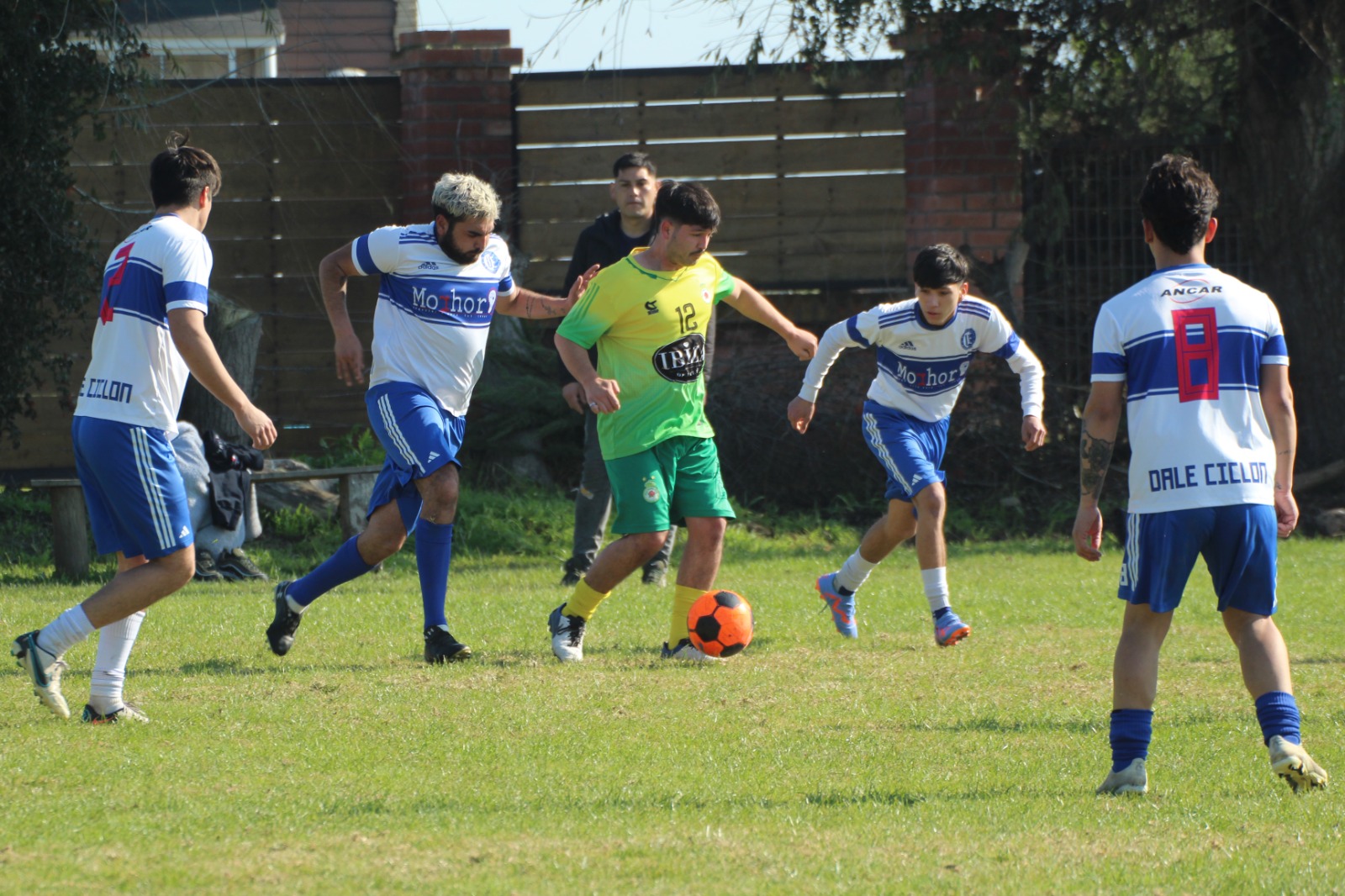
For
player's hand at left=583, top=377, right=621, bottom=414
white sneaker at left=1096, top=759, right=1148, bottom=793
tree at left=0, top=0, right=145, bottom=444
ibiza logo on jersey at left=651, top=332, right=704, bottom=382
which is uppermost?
tree at left=0, top=0, right=145, bottom=444

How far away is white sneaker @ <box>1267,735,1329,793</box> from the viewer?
4156mm

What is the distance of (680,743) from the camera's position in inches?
194

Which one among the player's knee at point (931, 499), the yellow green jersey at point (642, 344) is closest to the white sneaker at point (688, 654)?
the yellow green jersey at point (642, 344)

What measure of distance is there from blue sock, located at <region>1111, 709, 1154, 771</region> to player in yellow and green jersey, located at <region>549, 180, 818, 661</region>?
2.56 metres

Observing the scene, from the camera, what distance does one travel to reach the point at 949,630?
6707 millimetres

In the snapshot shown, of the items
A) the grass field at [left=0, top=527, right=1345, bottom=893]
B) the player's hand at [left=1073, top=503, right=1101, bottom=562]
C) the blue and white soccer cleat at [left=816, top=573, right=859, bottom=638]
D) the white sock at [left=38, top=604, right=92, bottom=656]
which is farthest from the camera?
the blue and white soccer cleat at [left=816, top=573, right=859, bottom=638]

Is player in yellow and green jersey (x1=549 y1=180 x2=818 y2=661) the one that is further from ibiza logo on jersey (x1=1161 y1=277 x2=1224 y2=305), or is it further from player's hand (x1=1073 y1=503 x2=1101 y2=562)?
ibiza logo on jersey (x1=1161 y1=277 x2=1224 y2=305)

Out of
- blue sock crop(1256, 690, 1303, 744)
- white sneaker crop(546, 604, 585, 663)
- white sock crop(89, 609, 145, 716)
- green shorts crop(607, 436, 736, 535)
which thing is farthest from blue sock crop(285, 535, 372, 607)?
blue sock crop(1256, 690, 1303, 744)

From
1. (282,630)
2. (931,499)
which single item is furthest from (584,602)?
(931,499)

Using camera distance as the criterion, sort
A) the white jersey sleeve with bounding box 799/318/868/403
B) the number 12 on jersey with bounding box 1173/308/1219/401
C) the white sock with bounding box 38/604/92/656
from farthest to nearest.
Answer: the white jersey sleeve with bounding box 799/318/868/403
the white sock with bounding box 38/604/92/656
the number 12 on jersey with bounding box 1173/308/1219/401

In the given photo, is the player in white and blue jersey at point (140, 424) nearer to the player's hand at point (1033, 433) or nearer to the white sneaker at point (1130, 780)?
the white sneaker at point (1130, 780)

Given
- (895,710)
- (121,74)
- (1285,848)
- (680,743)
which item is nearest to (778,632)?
(895,710)

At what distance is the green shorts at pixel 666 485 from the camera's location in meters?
6.55

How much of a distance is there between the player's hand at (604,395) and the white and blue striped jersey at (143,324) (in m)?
1.65
